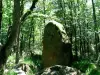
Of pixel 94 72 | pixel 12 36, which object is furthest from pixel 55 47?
pixel 12 36

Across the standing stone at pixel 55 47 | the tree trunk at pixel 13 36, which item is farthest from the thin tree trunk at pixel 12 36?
the standing stone at pixel 55 47

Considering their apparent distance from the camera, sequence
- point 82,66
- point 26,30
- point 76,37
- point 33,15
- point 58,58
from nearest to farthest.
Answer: point 33,15
point 82,66
point 58,58
point 76,37
point 26,30

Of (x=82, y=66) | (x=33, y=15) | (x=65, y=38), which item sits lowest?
(x=82, y=66)

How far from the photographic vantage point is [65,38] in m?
17.9

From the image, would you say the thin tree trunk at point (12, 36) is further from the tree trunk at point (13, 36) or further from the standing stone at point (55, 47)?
the standing stone at point (55, 47)

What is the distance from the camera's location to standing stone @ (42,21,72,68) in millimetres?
17112

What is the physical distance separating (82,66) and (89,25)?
20.8 m

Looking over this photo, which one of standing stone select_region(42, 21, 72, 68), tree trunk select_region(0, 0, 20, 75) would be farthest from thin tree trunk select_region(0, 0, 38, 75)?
standing stone select_region(42, 21, 72, 68)

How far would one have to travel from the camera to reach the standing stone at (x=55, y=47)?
1711 centimetres

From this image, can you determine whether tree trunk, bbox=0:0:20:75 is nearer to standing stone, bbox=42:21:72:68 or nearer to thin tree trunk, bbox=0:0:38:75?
thin tree trunk, bbox=0:0:38:75

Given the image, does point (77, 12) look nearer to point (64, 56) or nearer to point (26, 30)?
point (26, 30)

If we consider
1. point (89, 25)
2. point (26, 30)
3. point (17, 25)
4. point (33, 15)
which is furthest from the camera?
point (89, 25)

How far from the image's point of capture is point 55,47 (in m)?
17.4

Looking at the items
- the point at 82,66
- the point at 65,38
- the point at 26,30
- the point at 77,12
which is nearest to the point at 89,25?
the point at 77,12
